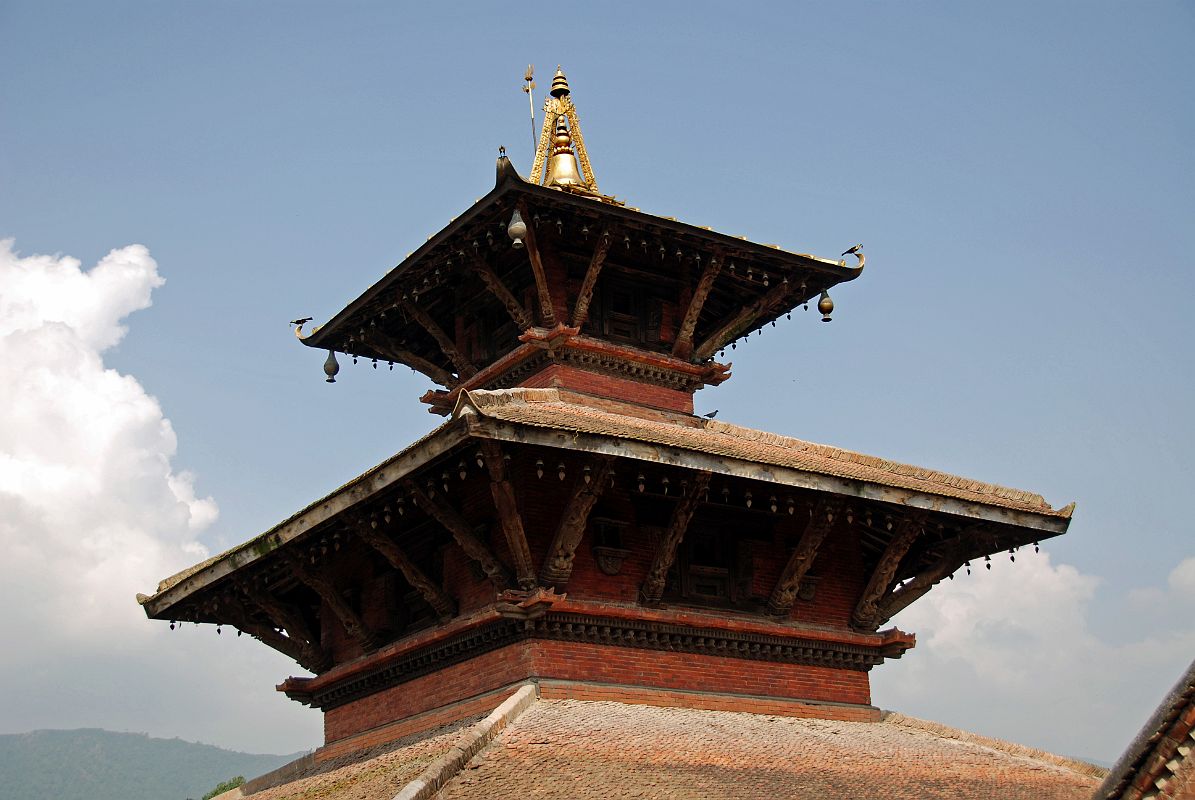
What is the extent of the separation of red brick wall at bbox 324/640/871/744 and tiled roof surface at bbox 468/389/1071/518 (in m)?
2.69

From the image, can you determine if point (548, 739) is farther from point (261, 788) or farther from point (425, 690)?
point (261, 788)

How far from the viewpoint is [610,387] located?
771 inches

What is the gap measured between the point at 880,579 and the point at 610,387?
4745mm

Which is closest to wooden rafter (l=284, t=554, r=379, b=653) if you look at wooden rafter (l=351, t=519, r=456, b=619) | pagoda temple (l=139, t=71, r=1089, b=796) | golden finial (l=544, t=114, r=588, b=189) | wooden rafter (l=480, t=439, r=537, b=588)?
pagoda temple (l=139, t=71, r=1089, b=796)

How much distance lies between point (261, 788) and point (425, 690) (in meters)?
3.84

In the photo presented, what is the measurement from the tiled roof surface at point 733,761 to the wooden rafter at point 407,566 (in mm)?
2464

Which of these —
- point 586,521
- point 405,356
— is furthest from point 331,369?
point 586,521

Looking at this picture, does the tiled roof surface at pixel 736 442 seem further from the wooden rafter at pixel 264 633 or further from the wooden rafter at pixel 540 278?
the wooden rafter at pixel 264 633

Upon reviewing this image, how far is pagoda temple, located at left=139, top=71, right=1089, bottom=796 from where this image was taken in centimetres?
1573

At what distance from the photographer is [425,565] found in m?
18.0

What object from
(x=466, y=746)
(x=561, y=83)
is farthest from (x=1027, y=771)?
(x=561, y=83)

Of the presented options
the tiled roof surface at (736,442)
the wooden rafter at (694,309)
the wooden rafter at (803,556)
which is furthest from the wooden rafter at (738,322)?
the wooden rafter at (803,556)

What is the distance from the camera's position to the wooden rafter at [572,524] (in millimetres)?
15422

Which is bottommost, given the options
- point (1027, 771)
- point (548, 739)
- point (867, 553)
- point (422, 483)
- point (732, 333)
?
point (1027, 771)
